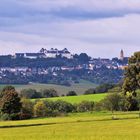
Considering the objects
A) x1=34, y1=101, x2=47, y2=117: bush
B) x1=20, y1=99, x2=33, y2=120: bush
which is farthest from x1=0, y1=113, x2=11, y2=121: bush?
x1=34, y1=101, x2=47, y2=117: bush

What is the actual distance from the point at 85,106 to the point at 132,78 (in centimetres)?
5276

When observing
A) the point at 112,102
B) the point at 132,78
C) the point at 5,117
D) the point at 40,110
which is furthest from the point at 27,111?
the point at 132,78

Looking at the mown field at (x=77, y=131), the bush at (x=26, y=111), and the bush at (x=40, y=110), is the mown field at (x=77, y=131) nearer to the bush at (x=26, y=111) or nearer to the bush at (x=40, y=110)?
the bush at (x=26, y=111)

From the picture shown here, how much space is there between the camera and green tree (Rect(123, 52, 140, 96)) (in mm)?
91562

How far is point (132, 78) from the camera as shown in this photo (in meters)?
92.0

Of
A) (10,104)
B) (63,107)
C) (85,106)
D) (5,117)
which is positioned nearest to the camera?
(5,117)

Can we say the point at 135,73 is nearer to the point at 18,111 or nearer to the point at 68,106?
the point at 18,111

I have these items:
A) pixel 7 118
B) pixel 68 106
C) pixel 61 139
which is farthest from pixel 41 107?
pixel 61 139

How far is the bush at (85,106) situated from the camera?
14194cm

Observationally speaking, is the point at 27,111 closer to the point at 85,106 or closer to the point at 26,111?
the point at 26,111

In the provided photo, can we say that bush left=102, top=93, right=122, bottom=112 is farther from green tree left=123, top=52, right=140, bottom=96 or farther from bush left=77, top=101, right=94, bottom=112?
green tree left=123, top=52, right=140, bottom=96

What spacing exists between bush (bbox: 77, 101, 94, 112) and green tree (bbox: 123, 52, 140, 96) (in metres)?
48.7

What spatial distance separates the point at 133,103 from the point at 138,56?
20.0m

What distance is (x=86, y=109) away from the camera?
14225cm
